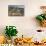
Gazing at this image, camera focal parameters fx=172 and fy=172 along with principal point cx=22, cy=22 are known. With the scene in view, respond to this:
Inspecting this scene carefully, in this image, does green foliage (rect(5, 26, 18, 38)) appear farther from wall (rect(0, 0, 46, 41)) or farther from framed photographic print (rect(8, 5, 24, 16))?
framed photographic print (rect(8, 5, 24, 16))

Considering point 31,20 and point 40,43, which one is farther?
point 31,20

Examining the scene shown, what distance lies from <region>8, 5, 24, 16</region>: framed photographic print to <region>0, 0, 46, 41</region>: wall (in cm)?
5

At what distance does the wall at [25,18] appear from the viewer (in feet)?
9.04

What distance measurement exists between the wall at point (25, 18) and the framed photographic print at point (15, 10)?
48 millimetres

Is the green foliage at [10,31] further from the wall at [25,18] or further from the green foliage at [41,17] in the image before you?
the green foliage at [41,17]

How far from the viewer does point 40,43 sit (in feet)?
8.59

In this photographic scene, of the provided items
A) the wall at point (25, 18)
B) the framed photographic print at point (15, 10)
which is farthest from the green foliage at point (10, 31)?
the framed photographic print at point (15, 10)

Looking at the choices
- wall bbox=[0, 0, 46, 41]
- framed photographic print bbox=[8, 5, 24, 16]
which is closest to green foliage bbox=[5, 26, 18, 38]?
wall bbox=[0, 0, 46, 41]

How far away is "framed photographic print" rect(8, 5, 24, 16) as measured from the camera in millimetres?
2764

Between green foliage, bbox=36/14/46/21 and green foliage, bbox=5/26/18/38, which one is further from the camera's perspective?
green foliage, bbox=36/14/46/21

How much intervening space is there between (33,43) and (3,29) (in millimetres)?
538

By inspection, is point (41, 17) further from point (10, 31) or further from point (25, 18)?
point (10, 31)

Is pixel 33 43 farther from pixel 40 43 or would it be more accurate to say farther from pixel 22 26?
pixel 22 26

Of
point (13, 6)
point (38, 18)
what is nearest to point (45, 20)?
point (38, 18)
